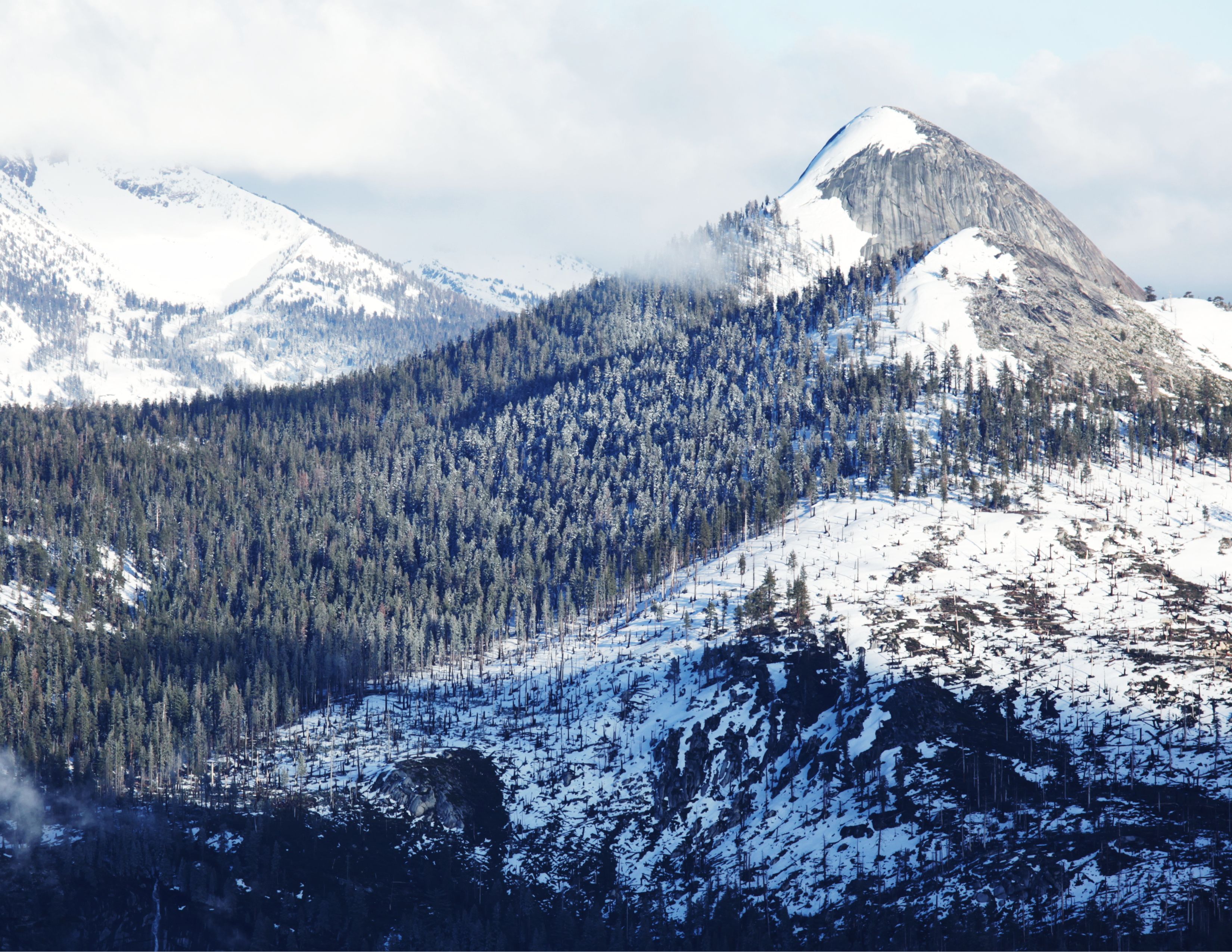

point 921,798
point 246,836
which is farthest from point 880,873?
point 246,836

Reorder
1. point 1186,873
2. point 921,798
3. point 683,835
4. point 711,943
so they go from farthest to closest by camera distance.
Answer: point 683,835, point 921,798, point 711,943, point 1186,873

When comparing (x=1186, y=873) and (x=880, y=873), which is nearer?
(x=1186, y=873)

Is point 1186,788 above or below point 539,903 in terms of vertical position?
above

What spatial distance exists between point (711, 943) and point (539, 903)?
100 feet

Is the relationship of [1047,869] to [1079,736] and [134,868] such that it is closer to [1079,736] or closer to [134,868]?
[1079,736]

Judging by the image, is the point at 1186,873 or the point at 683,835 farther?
the point at 683,835

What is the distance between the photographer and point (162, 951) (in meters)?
177

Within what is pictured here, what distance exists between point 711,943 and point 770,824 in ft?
92.5

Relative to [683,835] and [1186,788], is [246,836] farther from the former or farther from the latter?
[1186,788]

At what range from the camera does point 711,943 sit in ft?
560

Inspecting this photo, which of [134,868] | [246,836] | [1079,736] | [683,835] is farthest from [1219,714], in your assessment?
[134,868]

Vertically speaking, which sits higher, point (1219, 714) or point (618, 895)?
point (1219, 714)

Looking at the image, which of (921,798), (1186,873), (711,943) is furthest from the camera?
(921,798)

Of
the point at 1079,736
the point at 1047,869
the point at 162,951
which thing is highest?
the point at 1079,736
